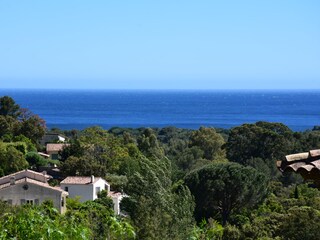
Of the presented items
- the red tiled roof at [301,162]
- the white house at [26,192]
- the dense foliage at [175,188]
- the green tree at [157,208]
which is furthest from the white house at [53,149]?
the red tiled roof at [301,162]

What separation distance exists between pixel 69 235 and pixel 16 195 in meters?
27.1

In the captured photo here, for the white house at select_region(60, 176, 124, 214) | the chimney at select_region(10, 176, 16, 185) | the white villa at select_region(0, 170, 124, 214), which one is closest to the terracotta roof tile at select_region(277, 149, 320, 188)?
the white villa at select_region(0, 170, 124, 214)

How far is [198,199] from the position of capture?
3734cm

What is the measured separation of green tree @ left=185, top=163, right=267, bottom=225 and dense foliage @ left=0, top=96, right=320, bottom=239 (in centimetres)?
5

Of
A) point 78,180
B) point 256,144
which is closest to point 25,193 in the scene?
point 78,180

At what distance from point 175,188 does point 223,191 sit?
3.34 metres

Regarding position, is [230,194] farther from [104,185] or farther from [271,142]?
[271,142]

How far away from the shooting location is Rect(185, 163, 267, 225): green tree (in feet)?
122

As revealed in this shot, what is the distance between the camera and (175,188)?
34.8 m

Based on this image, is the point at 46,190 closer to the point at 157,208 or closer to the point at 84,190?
the point at 84,190

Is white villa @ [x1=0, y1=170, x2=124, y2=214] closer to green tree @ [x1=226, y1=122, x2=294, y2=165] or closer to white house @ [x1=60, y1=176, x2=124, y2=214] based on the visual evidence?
white house @ [x1=60, y1=176, x2=124, y2=214]

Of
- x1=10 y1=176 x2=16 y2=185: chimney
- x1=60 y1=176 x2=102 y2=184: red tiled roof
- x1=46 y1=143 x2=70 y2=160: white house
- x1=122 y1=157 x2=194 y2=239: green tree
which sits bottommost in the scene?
x1=46 y1=143 x2=70 y2=160: white house

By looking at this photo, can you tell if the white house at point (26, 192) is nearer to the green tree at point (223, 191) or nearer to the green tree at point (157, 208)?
the green tree at point (223, 191)

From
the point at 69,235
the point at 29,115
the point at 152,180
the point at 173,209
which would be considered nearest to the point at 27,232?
the point at 69,235
